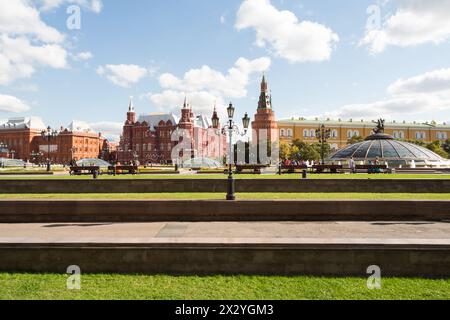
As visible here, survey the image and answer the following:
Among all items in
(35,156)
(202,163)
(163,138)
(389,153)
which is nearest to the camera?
(202,163)

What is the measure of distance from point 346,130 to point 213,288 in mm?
141583

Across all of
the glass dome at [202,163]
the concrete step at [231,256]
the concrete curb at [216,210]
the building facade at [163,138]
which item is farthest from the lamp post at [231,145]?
the building facade at [163,138]

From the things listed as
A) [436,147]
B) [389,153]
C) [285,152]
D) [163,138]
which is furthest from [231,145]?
[163,138]

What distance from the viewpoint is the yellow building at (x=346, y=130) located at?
135 metres

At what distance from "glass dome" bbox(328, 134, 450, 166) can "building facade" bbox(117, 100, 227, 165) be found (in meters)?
64.9

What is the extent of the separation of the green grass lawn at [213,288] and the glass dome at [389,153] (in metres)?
48.5

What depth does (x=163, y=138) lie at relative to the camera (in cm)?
11956

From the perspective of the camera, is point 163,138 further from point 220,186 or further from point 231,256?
point 231,256

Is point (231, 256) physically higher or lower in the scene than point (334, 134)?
lower

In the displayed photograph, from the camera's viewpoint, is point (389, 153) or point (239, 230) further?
point (389, 153)

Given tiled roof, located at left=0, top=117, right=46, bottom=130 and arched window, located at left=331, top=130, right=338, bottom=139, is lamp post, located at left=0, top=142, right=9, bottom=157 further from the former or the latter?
arched window, located at left=331, top=130, right=338, bottom=139

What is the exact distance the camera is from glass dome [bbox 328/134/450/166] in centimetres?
5075

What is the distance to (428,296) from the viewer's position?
18.4ft
